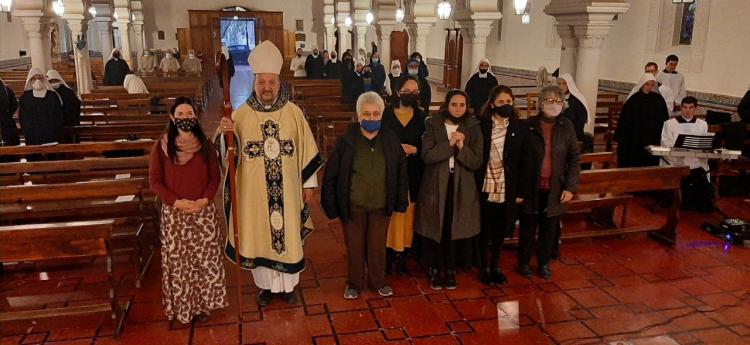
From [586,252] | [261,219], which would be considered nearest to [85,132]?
[261,219]

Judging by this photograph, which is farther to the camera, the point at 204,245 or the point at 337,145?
the point at 337,145

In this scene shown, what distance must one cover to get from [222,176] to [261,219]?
48 cm

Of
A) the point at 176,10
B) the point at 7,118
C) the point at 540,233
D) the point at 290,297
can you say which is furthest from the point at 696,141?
the point at 176,10

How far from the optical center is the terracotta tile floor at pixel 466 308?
4.04m

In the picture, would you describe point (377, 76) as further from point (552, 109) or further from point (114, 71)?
point (552, 109)

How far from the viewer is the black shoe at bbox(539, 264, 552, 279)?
5.01 meters

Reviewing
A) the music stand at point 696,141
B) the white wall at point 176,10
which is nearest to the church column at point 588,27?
the music stand at point 696,141

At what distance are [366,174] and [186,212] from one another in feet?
4.19

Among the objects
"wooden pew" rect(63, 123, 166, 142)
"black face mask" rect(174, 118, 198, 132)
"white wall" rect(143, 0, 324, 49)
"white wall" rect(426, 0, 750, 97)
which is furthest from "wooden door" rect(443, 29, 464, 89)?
Result: "black face mask" rect(174, 118, 198, 132)

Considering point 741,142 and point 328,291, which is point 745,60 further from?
point 328,291

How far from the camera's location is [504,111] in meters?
4.48

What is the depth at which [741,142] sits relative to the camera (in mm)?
7629

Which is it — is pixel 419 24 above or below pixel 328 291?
above

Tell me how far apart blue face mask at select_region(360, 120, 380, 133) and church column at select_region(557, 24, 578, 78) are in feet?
14.4
